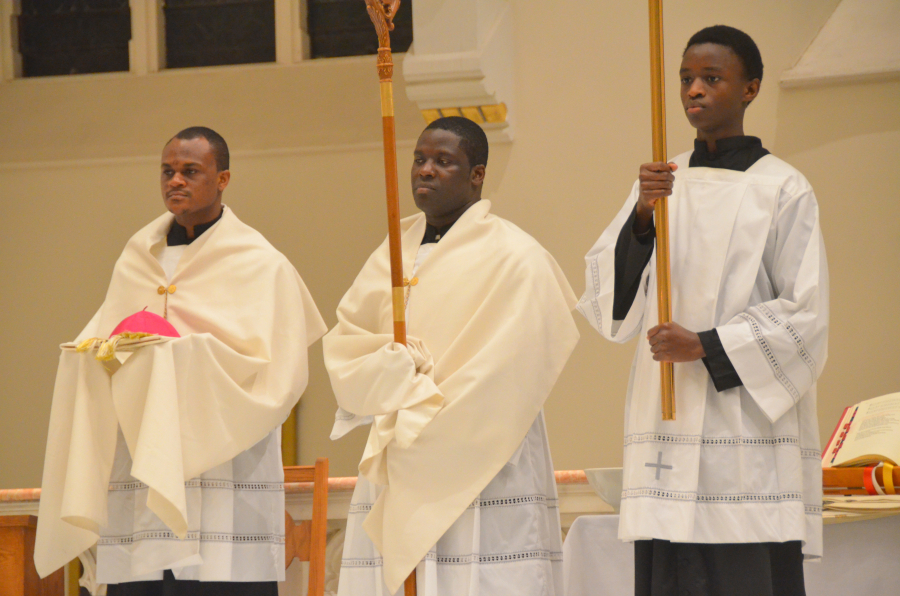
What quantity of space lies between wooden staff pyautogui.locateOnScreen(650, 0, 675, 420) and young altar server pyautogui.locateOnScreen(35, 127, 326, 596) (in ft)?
4.71

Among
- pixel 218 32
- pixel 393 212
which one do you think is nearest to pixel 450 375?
pixel 393 212

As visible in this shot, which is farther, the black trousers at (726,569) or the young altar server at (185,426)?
the young altar server at (185,426)

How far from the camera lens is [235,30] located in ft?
28.9

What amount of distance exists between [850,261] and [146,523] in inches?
180

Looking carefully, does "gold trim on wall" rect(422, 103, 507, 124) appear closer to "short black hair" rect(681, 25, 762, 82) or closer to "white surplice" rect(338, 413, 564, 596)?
"short black hair" rect(681, 25, 762, 82)

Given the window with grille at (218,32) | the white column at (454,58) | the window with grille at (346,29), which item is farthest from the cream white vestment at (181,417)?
the window with grille at (218,32)

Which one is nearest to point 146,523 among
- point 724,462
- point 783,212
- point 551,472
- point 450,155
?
point 551,472

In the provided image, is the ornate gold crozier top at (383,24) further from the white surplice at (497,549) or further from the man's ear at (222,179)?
the white surplice at (497,549)

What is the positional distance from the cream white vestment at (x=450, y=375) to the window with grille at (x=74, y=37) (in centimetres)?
600

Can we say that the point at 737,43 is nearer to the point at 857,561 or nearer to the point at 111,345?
the point at 857,561

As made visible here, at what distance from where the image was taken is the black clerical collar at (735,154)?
136 inches

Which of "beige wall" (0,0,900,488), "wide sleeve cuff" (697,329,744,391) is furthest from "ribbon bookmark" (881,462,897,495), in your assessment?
"beige wall" (0,0,900,488)

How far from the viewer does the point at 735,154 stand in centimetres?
348

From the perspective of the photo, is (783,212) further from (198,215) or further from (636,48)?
(636,48)
